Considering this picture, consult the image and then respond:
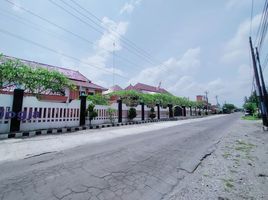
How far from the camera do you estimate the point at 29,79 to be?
10211 millimetres

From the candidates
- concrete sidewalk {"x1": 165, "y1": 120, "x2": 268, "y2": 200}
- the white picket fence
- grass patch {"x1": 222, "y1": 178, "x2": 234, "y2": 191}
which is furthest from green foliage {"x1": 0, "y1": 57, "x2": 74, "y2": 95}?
grass patch {"x1": 222, "y1": 178, "x2": 234, "y2": 191}

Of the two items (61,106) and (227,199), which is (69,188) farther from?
(61,106)

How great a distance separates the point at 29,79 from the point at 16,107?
3096mm

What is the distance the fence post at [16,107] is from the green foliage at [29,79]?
126cm

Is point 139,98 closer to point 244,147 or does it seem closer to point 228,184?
point 244,147

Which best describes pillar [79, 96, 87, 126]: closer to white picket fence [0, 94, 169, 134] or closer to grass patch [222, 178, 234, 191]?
white picket fence [0, 94, 169, 134]

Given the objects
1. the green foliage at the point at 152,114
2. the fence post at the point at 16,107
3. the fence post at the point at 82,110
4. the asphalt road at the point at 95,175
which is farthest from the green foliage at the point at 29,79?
the green foliage at the point at 152,114

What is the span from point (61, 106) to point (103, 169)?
301 inches

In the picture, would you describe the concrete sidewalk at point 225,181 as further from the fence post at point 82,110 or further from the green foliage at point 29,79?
the green foliage at point 29,79

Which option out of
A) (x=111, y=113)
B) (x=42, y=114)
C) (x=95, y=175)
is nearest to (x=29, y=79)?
(x=42, y=114)

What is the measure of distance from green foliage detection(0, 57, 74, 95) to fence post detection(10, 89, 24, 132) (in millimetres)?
1259

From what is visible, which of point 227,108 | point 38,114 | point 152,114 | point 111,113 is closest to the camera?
point 38,114

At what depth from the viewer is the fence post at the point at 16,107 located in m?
7.73

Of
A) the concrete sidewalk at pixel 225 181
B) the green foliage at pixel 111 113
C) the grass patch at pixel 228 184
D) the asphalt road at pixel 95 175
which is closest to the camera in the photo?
the asphalt road at pixel 95 175
